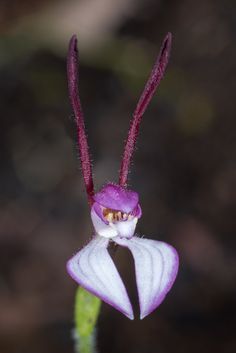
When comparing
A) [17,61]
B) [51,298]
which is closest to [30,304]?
[51,298]

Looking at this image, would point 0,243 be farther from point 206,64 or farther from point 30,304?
point 206,64

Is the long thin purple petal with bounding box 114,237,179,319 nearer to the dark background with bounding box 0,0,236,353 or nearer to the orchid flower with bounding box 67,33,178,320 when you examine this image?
the orchid flower with bounding box 67,33,178,320

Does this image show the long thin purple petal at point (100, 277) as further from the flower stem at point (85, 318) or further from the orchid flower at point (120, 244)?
the flower stem at point (85, 318)

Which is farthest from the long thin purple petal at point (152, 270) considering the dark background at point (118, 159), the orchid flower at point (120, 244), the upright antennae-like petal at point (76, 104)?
the dark background at point (118, 159)

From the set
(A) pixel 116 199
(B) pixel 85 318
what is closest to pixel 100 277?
(A) pixel 116 199

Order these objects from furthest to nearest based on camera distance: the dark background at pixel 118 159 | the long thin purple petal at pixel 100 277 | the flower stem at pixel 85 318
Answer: the dark background at pixel 118 159 → the flower stem at pixel 85 318 → the long thin purple petal at pixel 100 277

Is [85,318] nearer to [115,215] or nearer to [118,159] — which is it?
[115,215]

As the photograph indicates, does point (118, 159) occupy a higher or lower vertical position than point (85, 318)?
lower
